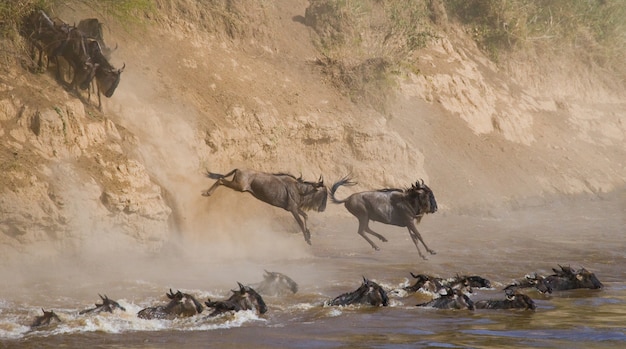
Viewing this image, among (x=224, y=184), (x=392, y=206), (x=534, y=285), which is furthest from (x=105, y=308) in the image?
(x=392, y=206)

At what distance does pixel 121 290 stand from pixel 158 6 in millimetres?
10427

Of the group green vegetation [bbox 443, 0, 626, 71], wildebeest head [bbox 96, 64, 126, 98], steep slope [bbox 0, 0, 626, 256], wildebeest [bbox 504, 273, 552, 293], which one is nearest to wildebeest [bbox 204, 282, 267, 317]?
wildebeest [bbox 504, 273, 552, 293]

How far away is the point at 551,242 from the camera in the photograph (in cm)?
1905

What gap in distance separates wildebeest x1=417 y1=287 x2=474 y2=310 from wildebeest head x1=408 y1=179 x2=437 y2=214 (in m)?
5.49

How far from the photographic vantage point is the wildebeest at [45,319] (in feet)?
30.7

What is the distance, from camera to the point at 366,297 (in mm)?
11289

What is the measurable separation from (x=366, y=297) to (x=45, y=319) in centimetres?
384

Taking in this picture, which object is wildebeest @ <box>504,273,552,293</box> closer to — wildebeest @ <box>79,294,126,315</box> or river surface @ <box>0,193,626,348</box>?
river surface @ <box>0,193,626,348</box>

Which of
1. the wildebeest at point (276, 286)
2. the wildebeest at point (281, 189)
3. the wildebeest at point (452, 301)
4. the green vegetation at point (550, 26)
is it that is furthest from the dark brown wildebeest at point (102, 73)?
the green vegetation at point (550, 26)

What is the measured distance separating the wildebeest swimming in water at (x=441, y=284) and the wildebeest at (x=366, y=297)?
1097mm

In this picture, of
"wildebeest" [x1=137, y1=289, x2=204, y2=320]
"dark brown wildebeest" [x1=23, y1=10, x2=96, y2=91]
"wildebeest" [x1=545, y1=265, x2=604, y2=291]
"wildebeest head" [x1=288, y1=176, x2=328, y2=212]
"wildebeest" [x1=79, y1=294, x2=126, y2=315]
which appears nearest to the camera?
"wildebeest" [x1=79, y1=294, x2=126, y2=315]

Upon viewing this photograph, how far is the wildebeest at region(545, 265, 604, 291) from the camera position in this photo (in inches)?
510

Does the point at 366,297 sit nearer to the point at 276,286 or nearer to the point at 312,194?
the point at 276,286

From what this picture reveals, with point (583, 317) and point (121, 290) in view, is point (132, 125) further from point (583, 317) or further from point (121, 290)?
point (583, 317)
